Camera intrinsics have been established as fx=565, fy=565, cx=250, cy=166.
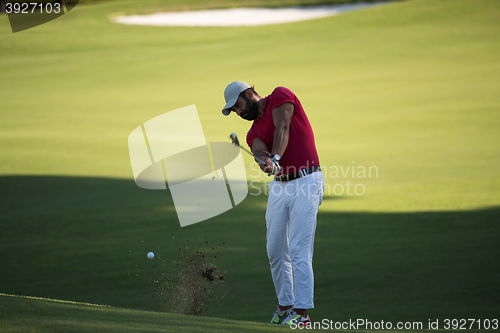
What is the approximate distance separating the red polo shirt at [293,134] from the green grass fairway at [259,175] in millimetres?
1355

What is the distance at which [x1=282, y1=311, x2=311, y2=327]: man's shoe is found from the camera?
4.63m

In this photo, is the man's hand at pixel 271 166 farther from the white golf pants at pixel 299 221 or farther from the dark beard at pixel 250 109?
the dark beard at pixel 250 109

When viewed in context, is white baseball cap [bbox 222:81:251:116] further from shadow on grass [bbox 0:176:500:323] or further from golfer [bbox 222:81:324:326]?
shadow on grass [bbox 0:176:500:323]

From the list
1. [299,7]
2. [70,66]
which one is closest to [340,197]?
[70,66]

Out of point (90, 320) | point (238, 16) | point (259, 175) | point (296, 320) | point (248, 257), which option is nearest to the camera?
point (90, 320)

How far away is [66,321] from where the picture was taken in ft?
12.7

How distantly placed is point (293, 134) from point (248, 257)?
320 centimetres

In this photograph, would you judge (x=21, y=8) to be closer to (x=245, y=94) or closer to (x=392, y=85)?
(x=392, y=85)

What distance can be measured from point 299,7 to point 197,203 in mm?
38427

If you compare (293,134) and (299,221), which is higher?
(293,134)

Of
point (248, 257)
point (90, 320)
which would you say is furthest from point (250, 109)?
point (248, 257)

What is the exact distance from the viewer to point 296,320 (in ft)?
15.4

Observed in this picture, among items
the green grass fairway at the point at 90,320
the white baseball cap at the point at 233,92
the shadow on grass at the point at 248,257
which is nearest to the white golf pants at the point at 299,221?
the green grass fairway at the point at 90,320

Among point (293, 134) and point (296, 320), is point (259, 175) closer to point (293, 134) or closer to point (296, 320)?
point (293, 134)
